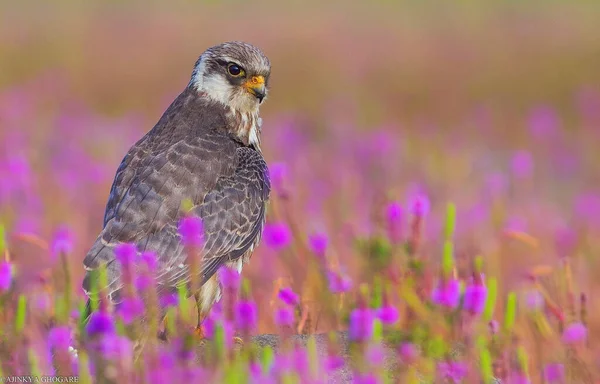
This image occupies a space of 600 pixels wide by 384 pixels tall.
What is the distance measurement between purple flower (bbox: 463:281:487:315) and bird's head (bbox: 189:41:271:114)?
2866 millimetres

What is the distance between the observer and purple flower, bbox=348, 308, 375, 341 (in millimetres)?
2998

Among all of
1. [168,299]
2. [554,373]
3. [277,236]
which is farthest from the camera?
[168,299]

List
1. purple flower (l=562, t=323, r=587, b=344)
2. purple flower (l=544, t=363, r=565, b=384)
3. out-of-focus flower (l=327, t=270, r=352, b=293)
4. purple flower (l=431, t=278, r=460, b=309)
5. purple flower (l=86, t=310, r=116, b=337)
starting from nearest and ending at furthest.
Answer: purple flower (l=86, t=310, r=116, b=337), purple flower (l=544, t=363, r=565, b=384), purple flower (l=431, t=278, r=460, b=309), purple flower (l=562, t=323, r=587, b=344), out-of-focus flower (l=327, t=270, r=352, b=293)

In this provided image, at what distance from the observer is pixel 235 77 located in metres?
6.20

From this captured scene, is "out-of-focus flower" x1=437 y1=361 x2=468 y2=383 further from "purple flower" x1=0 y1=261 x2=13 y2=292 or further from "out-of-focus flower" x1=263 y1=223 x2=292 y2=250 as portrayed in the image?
"purple flower" x1=0 y1=261 x2=13 y2=292

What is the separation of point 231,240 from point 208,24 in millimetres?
22540

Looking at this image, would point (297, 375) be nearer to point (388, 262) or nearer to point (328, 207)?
point (388, 262)

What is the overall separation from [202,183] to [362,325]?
2671 millimetres

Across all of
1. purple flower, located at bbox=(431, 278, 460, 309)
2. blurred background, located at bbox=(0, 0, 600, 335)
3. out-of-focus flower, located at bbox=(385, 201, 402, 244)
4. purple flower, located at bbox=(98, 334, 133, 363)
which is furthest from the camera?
blurred background, located at bbox=(0, 0, 600, 335)

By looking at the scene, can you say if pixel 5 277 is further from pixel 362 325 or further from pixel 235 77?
pixel 235 77

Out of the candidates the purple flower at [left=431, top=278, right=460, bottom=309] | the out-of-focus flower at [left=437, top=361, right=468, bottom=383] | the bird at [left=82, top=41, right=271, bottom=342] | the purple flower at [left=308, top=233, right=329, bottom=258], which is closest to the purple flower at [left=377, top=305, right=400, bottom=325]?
Result: the purple flower at [left=431, top=278, right=460, bottom=309]

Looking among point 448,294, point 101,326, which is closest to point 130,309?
point 101,326

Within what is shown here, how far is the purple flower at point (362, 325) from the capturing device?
118 inches

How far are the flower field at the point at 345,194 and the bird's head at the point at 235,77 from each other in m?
0.73
